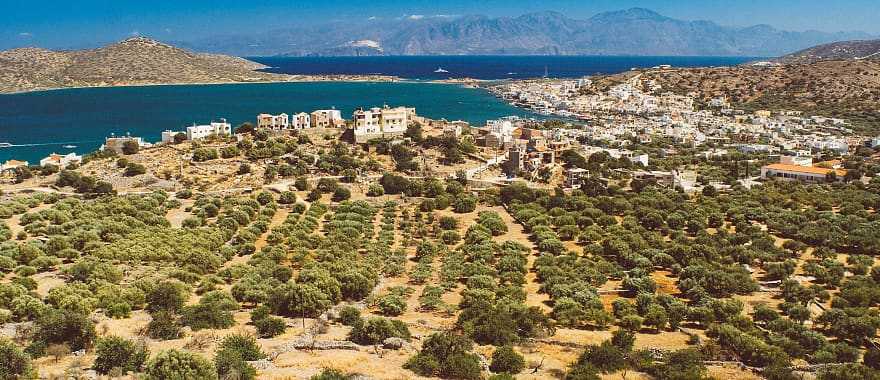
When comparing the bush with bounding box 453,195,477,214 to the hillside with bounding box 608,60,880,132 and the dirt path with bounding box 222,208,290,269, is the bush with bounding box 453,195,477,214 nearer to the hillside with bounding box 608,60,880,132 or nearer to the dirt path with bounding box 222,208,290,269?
the dirt path with bounding box 222,208,290,269

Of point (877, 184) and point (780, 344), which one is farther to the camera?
point (877, 184)

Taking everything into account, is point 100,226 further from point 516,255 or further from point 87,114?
point 87,114

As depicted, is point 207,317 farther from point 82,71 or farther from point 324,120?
point 82,71

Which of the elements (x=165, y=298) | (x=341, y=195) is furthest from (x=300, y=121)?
(x=165, y=298)

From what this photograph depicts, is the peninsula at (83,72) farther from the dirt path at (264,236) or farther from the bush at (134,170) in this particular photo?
the dirt path at (264,236)

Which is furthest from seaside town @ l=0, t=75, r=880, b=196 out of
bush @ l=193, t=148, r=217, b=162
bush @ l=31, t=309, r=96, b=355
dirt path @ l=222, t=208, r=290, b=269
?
bush @ l=31, t=309, r=96, b=355

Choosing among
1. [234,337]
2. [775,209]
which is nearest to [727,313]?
[234,337]
